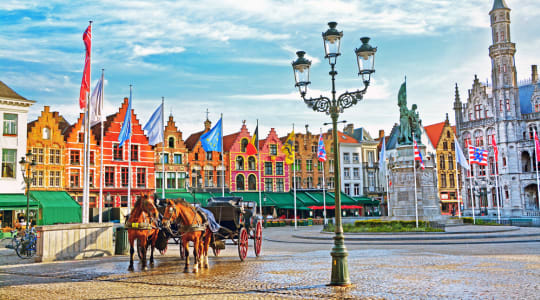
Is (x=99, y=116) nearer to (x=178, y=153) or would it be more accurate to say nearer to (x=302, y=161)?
(x=178, y=153)

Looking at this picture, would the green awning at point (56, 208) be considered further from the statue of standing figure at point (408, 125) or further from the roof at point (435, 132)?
the roof at point (435, 132)

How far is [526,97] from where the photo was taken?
2667 inches

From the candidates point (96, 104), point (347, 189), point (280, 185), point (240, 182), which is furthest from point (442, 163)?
point (96, 104)

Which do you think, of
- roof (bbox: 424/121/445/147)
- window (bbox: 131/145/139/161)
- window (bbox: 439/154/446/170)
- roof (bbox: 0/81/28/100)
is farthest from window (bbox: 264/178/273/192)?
roof (bbox: 0/81/28/100)

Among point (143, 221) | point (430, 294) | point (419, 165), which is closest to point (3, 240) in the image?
point (143, 221)

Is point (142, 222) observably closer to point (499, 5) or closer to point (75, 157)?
point (75, 157)

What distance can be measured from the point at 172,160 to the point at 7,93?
1998 centimetres

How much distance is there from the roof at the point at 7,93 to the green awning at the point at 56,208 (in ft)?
25.8

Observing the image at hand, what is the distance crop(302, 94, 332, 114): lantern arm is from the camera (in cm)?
1201

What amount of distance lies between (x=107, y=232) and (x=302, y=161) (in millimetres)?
49023

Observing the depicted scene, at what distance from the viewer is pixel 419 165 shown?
3075 cm

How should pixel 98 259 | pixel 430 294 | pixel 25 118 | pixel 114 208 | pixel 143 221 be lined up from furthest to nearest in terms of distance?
pixel 114 208 < pixel 25 118 < pixel 98 259 < pixel 143 221 < pixel 430 294

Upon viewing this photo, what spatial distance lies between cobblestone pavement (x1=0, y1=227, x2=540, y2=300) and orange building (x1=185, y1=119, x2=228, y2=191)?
3925cm

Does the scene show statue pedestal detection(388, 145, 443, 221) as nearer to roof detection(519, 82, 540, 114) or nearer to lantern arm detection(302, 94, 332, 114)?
lantern arm detection(302, 94, 332, 114)
